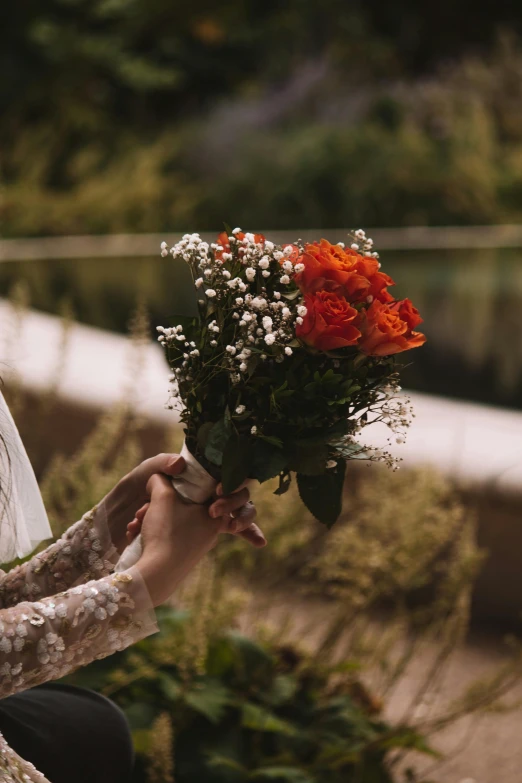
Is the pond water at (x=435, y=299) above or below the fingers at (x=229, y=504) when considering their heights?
below

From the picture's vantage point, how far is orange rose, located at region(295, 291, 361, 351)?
1.16 meters

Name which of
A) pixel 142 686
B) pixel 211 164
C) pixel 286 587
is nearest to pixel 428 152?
pixel 211 164

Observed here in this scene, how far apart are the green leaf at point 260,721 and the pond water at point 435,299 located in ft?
7.11

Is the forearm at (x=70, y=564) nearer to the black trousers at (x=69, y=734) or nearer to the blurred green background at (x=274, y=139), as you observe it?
the black trousers at (x=69, y=734)

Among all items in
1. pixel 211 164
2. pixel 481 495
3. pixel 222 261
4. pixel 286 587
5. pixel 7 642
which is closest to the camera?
pixel 7 642

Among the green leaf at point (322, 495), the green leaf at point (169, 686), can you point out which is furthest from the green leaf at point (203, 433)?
the green leaf at point (169, 686)

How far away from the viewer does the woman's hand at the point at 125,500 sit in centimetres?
134

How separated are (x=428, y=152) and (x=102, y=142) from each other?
429 centimetres

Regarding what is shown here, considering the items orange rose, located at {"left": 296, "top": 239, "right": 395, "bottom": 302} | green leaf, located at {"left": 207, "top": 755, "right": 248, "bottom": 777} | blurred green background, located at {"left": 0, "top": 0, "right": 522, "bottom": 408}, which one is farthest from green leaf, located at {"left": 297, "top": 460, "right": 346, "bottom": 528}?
blurred green background, located at {"left": 0, "top": 0, "right": 522, "bottom": 408}

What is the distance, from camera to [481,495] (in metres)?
2.58

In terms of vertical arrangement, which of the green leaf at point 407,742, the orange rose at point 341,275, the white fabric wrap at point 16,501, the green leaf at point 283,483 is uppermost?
the orange rose at point 341,275

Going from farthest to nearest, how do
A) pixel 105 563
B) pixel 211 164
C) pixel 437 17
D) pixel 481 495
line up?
1. pixel 437 17
2. pixel 211 164
3. pixel 481 495
4. pixel 105 563

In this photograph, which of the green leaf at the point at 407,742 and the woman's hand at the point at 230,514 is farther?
the green leaf at the point at 407,742

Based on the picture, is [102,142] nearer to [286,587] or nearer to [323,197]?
[323,197]
